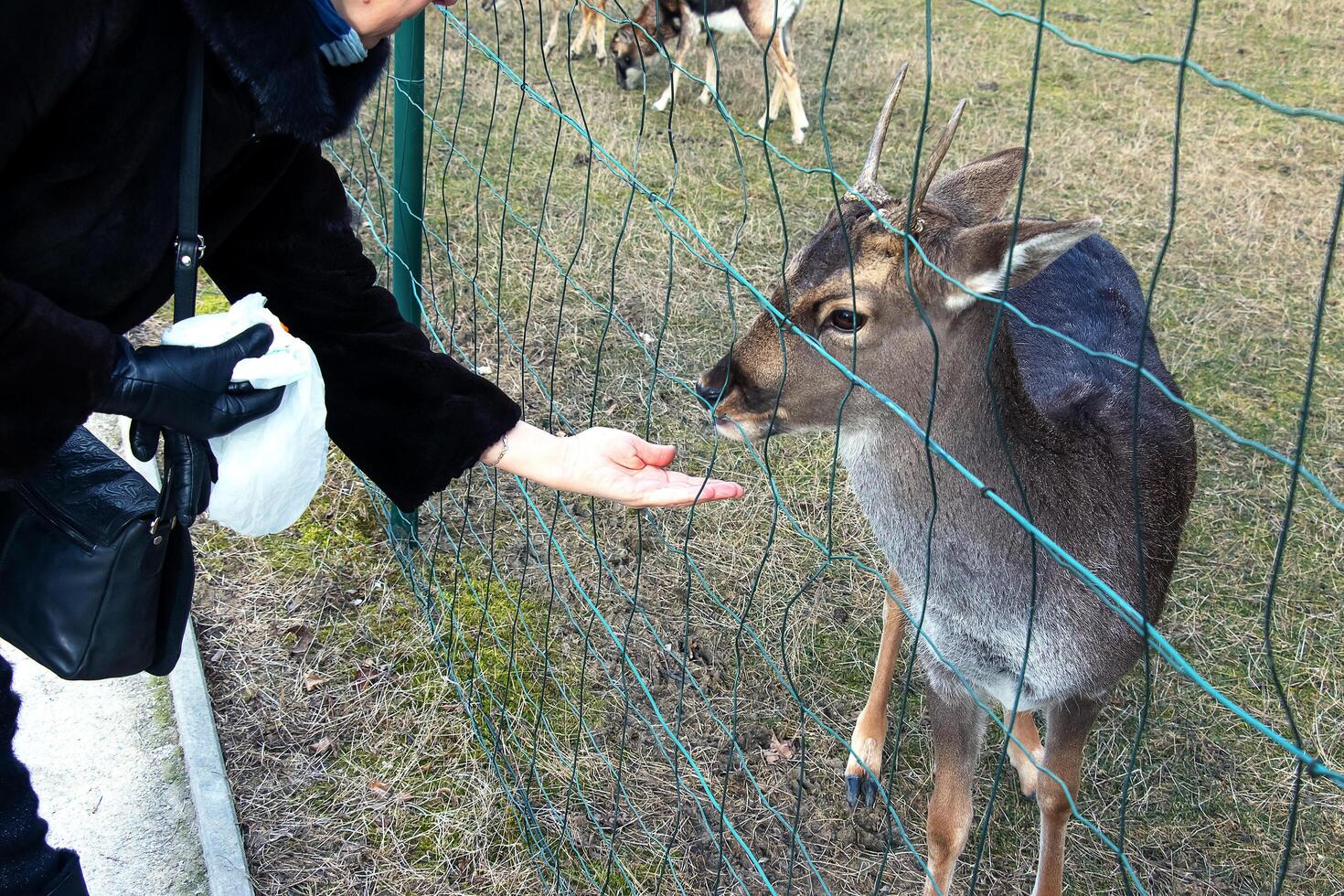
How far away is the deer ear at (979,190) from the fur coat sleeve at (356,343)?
3.46ft

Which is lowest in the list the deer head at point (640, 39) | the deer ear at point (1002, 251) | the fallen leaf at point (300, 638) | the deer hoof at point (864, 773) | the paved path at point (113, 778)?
the deer hoof at point (864, 773)

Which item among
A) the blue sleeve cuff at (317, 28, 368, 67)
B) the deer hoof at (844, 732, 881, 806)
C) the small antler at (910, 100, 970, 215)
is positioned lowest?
the deer hoof at (844, 732, 881, 806)

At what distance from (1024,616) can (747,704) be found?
1223 mm

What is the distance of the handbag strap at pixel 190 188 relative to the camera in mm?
1658

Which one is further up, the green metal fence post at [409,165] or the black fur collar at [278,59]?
the black fur collar at [278,59]

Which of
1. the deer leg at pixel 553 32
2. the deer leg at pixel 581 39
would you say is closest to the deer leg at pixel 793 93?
the deer leg at pixel 581 39

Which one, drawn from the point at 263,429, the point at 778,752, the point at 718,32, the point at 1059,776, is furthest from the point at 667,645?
the point at 718,32

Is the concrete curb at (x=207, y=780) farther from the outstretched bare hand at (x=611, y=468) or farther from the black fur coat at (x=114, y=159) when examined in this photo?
the black fur coat at (x=114, y=159)

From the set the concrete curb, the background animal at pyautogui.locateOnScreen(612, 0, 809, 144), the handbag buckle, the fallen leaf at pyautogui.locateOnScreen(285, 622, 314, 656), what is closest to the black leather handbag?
the handbag buckle

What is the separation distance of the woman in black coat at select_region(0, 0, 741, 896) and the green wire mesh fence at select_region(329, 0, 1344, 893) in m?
0.26

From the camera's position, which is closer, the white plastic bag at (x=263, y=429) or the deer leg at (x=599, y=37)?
the white plastic bag at (x=263, y=429)

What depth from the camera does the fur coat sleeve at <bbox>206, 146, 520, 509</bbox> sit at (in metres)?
2.12

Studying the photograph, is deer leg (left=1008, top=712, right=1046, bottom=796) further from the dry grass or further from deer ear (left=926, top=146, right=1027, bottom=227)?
deer ear (left=926, top=146, right=1027, bottom=227)

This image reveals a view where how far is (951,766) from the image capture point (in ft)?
9.05
